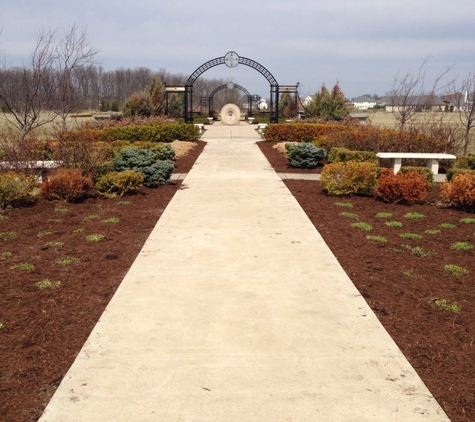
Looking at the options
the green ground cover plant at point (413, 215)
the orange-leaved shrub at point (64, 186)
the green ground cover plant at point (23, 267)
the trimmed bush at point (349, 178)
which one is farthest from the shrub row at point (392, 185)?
the green ground cover plant at point (23, 267)

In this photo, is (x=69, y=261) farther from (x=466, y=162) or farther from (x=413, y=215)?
(x=466, y=162)

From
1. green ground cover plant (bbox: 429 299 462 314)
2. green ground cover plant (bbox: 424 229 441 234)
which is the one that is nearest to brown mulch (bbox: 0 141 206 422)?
green ground cover plant (bbox: 429 299 462 314)

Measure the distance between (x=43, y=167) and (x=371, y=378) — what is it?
8804 millimetres

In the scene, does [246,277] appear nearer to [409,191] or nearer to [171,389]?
[171,389]

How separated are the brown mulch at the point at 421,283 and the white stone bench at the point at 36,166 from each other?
209 inches

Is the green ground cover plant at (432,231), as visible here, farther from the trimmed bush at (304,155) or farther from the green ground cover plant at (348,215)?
the trimmed bush at (304,155)

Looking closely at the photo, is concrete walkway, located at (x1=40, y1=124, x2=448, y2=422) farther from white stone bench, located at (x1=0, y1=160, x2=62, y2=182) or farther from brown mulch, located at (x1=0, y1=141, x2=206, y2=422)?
white stone bench, located at (x1=0, y1=160, x2=62, y2=182)

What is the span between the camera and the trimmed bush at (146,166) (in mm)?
10727

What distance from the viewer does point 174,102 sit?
42812 millimetres

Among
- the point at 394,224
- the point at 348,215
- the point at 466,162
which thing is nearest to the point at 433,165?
the point at 466,162

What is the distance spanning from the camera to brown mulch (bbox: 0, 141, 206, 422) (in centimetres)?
335

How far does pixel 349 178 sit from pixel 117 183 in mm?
4577

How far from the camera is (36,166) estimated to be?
10.2 metres

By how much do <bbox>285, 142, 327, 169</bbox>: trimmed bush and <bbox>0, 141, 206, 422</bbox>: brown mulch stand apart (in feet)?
18.5
